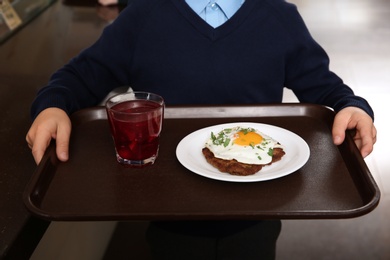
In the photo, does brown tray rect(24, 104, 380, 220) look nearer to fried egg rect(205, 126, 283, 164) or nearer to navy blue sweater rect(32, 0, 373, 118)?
fried egg rect(205, 126, 283, 164)

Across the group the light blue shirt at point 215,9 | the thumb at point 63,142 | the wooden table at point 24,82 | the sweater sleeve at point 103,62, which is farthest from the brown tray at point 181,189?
the light blue shirt at point 215,9

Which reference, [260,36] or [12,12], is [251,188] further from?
[12,12]

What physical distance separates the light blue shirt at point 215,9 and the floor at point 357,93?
1.03 metres

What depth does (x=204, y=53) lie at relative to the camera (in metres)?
1.58

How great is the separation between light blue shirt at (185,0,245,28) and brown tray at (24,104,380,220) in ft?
1.51

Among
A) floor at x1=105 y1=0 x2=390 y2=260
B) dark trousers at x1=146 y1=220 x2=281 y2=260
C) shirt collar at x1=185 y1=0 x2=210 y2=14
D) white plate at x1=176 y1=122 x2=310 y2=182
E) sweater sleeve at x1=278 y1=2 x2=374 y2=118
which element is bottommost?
floor at x1=105 y1=0 x2=390 y2=260

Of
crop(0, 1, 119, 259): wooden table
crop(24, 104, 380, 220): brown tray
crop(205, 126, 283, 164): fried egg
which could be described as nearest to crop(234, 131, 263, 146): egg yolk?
crop(205, 126, 283, 164): fried egg

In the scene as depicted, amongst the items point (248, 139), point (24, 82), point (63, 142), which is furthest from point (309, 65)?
point (24, 82)

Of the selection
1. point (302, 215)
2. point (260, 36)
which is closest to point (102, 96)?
point (260, 36)

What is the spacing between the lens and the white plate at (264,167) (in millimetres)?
1073

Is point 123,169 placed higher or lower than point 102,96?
higher

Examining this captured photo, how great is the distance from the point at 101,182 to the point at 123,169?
0.21 ft

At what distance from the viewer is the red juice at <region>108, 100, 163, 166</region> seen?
115 centimetres

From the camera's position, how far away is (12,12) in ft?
8.09
